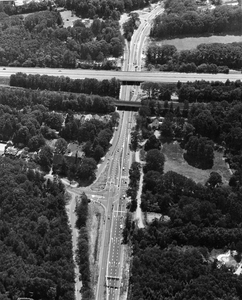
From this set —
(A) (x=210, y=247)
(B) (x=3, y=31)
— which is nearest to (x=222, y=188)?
(A) (x=210, y=247)

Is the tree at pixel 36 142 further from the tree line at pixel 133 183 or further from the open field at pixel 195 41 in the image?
the open field at pixel 195 41

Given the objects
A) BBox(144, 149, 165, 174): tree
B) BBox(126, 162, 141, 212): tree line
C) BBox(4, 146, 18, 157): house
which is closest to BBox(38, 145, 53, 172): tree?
BBox(4, 146, 18, 157): house

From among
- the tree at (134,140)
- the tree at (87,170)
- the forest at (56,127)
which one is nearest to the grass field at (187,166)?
the tree at (134,140)

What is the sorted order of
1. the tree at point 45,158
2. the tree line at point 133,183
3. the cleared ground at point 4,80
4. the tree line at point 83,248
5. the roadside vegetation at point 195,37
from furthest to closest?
1. the roadside vegetation at point 195,37
2. the cleared ground at point 4,80
3. the tree at point 45,158
4. the tree line at point 133,183
5. the tree line at point 83,248

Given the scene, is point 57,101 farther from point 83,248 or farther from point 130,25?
point 83,248

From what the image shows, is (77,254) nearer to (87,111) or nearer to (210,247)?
(210,247)

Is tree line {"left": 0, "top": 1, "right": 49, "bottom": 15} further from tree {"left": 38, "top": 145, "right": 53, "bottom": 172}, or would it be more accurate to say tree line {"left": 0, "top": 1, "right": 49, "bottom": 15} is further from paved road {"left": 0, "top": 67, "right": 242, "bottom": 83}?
tree {"left": 38, "top": 145, "right": 53, "bottom": 172}
